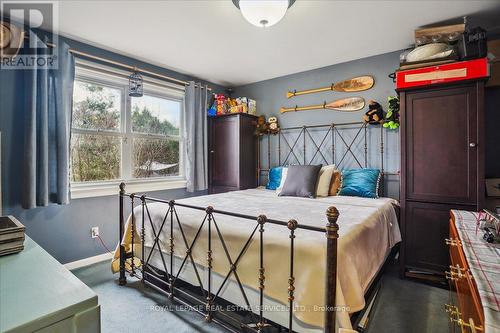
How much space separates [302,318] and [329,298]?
23 centimetres

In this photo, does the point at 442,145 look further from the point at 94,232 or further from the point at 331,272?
the point at 94,232

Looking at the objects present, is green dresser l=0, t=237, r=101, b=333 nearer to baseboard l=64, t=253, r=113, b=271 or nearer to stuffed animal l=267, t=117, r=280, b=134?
baseboard l=64, t=253, r=113, b=271

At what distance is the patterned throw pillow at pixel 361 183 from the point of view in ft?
9.32

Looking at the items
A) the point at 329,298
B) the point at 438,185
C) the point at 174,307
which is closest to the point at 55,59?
the point at 174,307

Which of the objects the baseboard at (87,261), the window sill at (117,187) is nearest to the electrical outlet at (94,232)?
the baseboard at (87,261)

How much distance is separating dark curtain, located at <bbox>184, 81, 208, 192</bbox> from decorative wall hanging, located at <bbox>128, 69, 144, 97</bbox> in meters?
0.76

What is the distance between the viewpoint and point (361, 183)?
2898 millimetres

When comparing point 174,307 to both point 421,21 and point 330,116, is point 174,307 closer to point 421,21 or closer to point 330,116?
point 330,116

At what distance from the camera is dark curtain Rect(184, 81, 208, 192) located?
12.1 ft

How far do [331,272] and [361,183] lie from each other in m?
1.99

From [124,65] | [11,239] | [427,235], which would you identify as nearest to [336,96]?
[427,235]

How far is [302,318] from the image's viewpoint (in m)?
1.27

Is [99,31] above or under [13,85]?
above

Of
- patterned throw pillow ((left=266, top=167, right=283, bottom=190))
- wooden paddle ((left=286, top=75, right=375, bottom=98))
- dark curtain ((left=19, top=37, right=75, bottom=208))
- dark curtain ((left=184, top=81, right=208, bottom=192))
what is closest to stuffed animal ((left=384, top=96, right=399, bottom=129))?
wooden paddle ((left=286, top=75, right=375, bottom=98))
